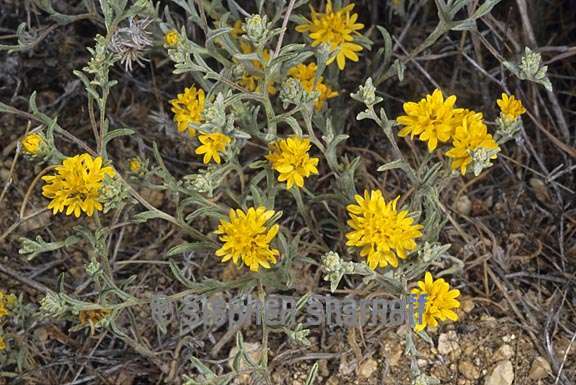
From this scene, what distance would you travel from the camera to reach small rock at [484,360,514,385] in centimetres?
249

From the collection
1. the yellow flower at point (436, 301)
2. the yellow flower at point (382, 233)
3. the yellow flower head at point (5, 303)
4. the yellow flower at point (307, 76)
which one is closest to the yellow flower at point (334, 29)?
the yellow flower at point (307, 76)

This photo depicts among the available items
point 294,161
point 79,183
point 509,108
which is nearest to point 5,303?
point 79,183

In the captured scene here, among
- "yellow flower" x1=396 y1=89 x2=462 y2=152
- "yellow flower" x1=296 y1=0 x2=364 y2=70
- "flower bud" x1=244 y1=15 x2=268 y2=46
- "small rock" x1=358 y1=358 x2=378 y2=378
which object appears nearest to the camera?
"flower bud" x1=244 y1=15 x2=268 y2=46

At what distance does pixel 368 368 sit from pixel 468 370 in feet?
1.04

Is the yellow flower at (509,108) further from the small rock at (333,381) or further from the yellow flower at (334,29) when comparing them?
the small rock at (333,381)

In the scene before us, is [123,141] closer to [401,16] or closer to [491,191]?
[401,16]

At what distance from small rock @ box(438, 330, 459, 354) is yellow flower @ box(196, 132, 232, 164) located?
3.08 feet

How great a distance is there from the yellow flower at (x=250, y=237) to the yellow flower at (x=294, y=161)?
0.14 metres

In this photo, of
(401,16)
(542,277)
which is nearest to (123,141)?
(401,16)

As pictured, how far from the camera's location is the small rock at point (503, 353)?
2553 millimetres

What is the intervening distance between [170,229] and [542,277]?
1323 mm

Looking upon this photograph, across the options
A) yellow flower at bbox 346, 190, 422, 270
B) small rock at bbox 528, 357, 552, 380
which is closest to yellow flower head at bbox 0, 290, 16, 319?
yellow flower at bbox 346, 190, 422, 270

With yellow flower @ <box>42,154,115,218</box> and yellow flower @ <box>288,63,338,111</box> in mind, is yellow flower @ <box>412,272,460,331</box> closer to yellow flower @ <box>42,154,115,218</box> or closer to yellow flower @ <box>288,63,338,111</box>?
yellow flower @ <box>288,63,338,111</box>

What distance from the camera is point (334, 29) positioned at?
269cm
